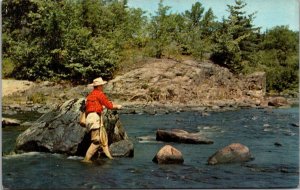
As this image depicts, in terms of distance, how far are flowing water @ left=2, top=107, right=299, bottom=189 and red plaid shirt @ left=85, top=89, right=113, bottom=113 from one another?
31.7 inches

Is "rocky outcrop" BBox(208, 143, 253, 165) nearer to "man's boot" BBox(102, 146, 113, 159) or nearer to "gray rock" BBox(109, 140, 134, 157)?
"gray rock" BBox(109, 140, 134, 157)

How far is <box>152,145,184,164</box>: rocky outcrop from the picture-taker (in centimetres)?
719

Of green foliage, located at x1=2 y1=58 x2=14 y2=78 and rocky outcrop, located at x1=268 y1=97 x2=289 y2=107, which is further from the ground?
green foliage, located at x1=2 y1=58 x2=14 y2=78

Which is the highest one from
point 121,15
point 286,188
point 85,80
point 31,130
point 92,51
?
point 121,15

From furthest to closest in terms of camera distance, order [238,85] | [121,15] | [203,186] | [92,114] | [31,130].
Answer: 1. [238,85]
2. [121,15]
3. [31,130]
4. [92,114]
5. [203,186]

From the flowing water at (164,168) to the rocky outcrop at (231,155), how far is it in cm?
11

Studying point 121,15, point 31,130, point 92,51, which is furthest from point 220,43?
point 31,130

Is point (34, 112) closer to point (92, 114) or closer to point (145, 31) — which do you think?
point (92, 114)

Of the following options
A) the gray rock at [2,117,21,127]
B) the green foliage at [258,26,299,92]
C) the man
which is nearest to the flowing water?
the gray rock at [2,117,21,127]

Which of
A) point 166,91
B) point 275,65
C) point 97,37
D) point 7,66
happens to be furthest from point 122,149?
point 275,65

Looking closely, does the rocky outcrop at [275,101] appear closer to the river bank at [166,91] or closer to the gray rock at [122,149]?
the river bank at [166,91]

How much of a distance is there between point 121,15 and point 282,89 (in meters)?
7.36

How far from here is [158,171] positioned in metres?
6.85

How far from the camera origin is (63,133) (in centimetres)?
773
